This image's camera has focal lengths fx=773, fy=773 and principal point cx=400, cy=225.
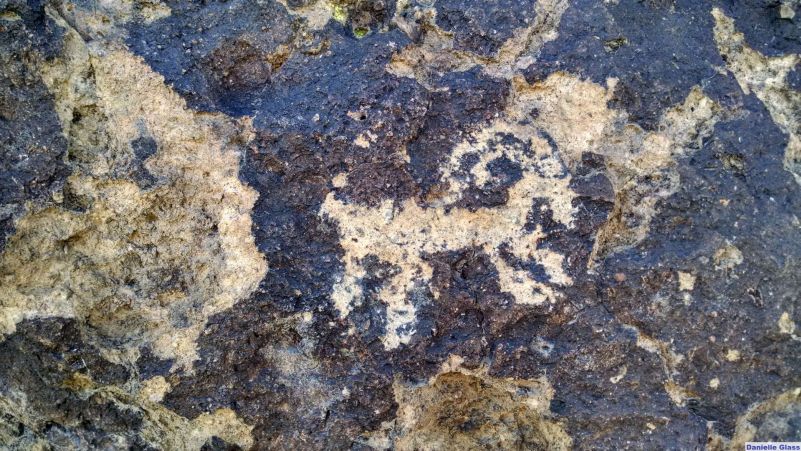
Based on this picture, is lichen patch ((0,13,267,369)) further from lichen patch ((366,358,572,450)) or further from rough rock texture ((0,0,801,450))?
lichen patch ((366,358,572,450))

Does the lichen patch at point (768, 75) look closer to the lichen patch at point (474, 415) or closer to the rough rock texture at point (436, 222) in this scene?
the rough rock texture at point (436, 222)

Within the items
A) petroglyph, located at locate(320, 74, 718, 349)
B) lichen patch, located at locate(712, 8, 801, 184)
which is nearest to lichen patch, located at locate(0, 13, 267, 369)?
petroglyph, located at locate(320, 74, 718, 349)

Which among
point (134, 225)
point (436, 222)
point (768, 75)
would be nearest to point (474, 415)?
point (436, 222)

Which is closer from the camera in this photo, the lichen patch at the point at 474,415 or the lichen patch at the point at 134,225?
the lichen patch at the point at 134,225

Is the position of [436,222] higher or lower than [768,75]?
lower

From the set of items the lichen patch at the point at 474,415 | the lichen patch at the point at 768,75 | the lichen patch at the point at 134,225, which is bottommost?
the lichen patch at the point at 474,415

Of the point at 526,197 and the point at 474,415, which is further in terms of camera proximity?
the point at 474,415

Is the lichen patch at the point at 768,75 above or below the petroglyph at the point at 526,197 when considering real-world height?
above

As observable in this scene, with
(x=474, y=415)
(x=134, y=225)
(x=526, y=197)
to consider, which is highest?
(x=526, y=197)

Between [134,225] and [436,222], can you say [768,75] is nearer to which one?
[436,222]

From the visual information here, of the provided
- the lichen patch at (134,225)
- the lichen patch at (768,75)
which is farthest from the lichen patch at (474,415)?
the lichen patch at (768,75)
